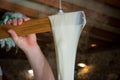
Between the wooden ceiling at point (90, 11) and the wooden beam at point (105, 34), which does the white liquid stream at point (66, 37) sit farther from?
the wooden beam at point (105, 34)

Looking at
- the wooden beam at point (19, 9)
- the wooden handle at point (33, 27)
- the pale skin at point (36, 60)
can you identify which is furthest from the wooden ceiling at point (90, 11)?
the wooden handle at point (33, 27)

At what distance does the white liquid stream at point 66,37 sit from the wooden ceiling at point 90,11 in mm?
1117

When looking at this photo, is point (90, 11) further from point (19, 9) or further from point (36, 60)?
point (36, 60)

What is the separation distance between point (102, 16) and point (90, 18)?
10 cm

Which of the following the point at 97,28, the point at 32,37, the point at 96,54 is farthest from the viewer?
the point at 96,54

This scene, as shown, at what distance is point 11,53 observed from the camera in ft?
9.09

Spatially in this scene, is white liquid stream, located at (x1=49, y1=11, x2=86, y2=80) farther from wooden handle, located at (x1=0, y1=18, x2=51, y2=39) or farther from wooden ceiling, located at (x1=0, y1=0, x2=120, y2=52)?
wooden ceiling, located at (x1=0, y1=0, x2=120, y2=52)

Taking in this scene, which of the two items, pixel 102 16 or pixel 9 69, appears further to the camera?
pixel 9 69

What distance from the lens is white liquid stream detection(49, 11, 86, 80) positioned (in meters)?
0.61

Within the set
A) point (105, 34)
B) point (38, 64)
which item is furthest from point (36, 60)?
point (105, 34)

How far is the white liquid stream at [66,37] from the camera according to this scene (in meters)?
0.61

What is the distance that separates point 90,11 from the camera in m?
1.92

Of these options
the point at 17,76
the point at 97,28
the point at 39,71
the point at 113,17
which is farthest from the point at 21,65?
the point at 39,71

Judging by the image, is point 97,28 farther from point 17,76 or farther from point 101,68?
point 17,76
